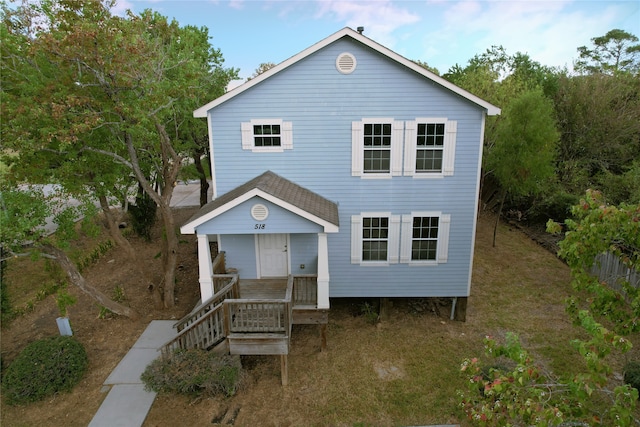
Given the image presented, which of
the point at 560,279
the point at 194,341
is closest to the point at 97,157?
Result: the point at 194,341

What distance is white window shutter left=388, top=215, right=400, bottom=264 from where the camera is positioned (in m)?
10.6

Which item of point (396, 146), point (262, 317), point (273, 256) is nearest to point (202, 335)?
point (262, 317)

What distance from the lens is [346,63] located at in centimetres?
963

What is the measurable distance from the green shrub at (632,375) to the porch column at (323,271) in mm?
Result: 7013

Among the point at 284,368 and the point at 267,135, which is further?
the point at 267,135

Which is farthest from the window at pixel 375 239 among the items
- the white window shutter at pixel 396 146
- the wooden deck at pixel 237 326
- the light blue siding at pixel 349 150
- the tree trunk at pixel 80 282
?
the tree trunk at pixel 80 282

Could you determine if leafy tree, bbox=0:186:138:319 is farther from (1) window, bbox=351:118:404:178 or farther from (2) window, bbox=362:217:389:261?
(2) window, bbox=362:217:389:261

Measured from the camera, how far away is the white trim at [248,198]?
8.65m

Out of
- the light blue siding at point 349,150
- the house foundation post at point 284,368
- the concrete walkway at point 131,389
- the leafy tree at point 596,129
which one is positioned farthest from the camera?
the leafy tree at point 596,129

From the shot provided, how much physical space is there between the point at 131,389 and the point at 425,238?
27.7 feet

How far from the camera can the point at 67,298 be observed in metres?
10.1

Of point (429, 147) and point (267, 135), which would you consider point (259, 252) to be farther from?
point (429, 147)

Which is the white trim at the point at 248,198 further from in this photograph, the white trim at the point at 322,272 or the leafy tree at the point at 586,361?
the leafy tree at the point at 586,361

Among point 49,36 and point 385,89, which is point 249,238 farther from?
point 49,36
